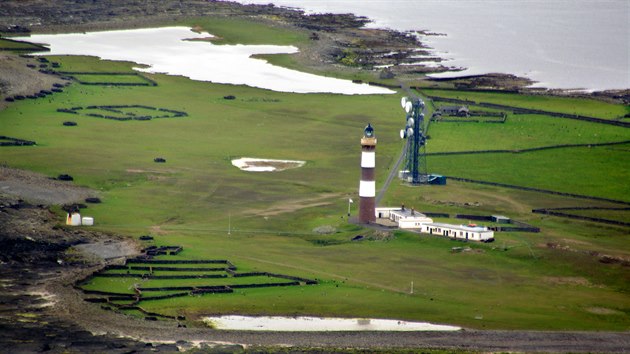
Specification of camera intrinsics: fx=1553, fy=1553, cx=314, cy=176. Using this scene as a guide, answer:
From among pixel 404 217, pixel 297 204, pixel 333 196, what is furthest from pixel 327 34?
pixel 404 217

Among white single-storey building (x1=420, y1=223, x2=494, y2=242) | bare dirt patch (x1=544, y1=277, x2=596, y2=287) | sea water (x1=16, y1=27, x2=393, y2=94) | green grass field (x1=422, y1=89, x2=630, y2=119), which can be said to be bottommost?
bare dirt patch (x1=544, y1=277, x2=596, y2=287)

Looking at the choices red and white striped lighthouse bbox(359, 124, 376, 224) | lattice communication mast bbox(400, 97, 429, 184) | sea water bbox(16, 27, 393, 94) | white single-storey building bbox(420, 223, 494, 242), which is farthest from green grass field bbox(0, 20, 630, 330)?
sea water bbox(16, 27, 393, 94)

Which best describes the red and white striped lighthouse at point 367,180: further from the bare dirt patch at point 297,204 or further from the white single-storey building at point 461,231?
the bare dirt patch at point 297,204

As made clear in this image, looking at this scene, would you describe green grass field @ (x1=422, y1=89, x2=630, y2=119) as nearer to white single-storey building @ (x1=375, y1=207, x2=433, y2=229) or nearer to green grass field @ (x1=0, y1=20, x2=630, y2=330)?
green grass field @ (x1=0, y1=20, x2=630, y2=330)

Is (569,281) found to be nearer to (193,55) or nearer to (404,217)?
(404,217)

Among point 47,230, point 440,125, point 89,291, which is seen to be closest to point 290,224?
point 47,230

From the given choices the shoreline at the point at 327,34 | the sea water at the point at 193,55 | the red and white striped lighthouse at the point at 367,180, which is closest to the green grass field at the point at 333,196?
the red and white striped lighthouse at the point at 367,180
